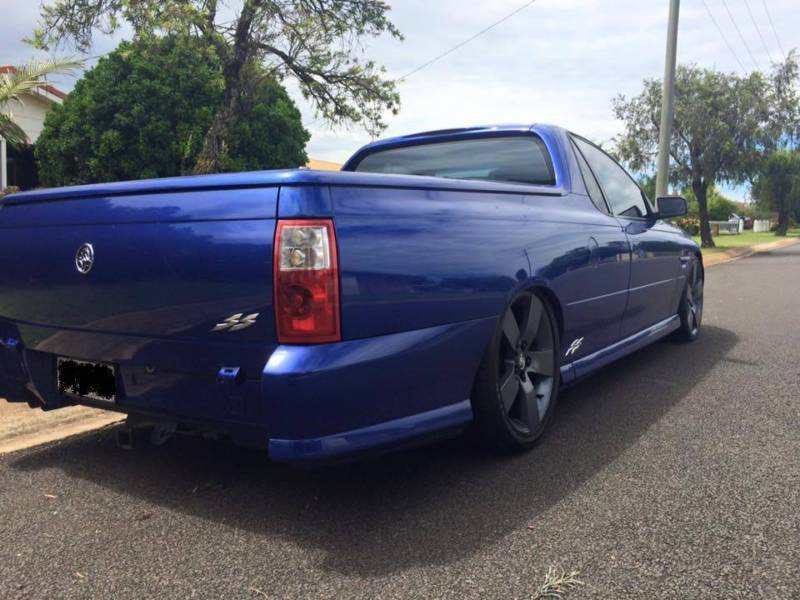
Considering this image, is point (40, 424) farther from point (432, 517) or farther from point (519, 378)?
point (519, 378)

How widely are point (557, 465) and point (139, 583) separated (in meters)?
1.85

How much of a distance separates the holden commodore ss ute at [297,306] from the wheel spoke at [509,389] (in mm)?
20

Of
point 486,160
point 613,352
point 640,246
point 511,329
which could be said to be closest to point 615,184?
point 640,246

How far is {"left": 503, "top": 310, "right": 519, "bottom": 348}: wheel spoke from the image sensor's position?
127 inches

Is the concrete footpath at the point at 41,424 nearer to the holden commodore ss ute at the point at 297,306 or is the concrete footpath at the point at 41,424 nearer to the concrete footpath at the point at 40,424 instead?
the concrete footpath at the point at 40,424

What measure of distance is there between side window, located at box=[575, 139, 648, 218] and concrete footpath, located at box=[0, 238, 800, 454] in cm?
333

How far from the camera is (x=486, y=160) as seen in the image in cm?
439

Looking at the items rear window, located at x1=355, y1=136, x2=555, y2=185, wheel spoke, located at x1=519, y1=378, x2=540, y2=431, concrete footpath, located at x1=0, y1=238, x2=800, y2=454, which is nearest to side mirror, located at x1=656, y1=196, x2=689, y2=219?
rear window, located at x1=355, y1=136, x2=555, y2=185

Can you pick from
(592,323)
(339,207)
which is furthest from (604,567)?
(592,323)

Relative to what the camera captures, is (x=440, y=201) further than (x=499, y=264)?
No

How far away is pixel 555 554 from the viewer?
243 centimetres

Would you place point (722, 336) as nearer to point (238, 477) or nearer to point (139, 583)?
point (238, 477)

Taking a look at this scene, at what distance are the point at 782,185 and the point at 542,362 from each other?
52.6 m

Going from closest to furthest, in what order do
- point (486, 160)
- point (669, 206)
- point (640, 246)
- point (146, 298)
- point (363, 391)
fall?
point (363, 391)
point (146, 298)
point (486, 160)
point (640, 246)
point (669, 206)
